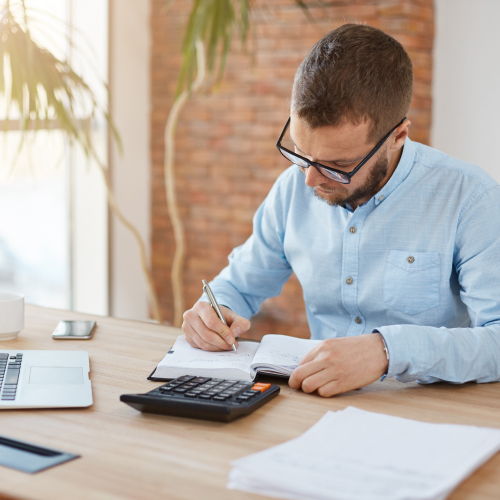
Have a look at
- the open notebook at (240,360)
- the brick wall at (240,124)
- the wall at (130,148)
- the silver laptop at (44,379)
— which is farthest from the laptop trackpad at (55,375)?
the wall at (130,148)

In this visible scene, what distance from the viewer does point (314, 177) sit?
1343mm

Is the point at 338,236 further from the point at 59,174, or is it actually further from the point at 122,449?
the point at 59,174

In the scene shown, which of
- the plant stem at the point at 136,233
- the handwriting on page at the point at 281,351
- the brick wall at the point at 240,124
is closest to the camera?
the handwriting on page at the point at 281,351

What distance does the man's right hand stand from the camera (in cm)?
130

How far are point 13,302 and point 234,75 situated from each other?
249 centimetres

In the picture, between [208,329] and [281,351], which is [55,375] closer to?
[208,329]

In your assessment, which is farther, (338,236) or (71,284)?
(71,284)

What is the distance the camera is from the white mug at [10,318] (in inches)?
55.1

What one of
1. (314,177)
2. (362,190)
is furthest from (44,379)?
(362,190)

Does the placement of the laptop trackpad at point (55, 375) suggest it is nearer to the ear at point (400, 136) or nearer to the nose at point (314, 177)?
the nose at point (314, 177)

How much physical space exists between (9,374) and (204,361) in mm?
357

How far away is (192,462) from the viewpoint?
834 millimetres

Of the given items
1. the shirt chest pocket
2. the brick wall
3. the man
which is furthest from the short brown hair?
the brick wall

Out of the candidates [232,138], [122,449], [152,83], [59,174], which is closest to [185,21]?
[152,83]
